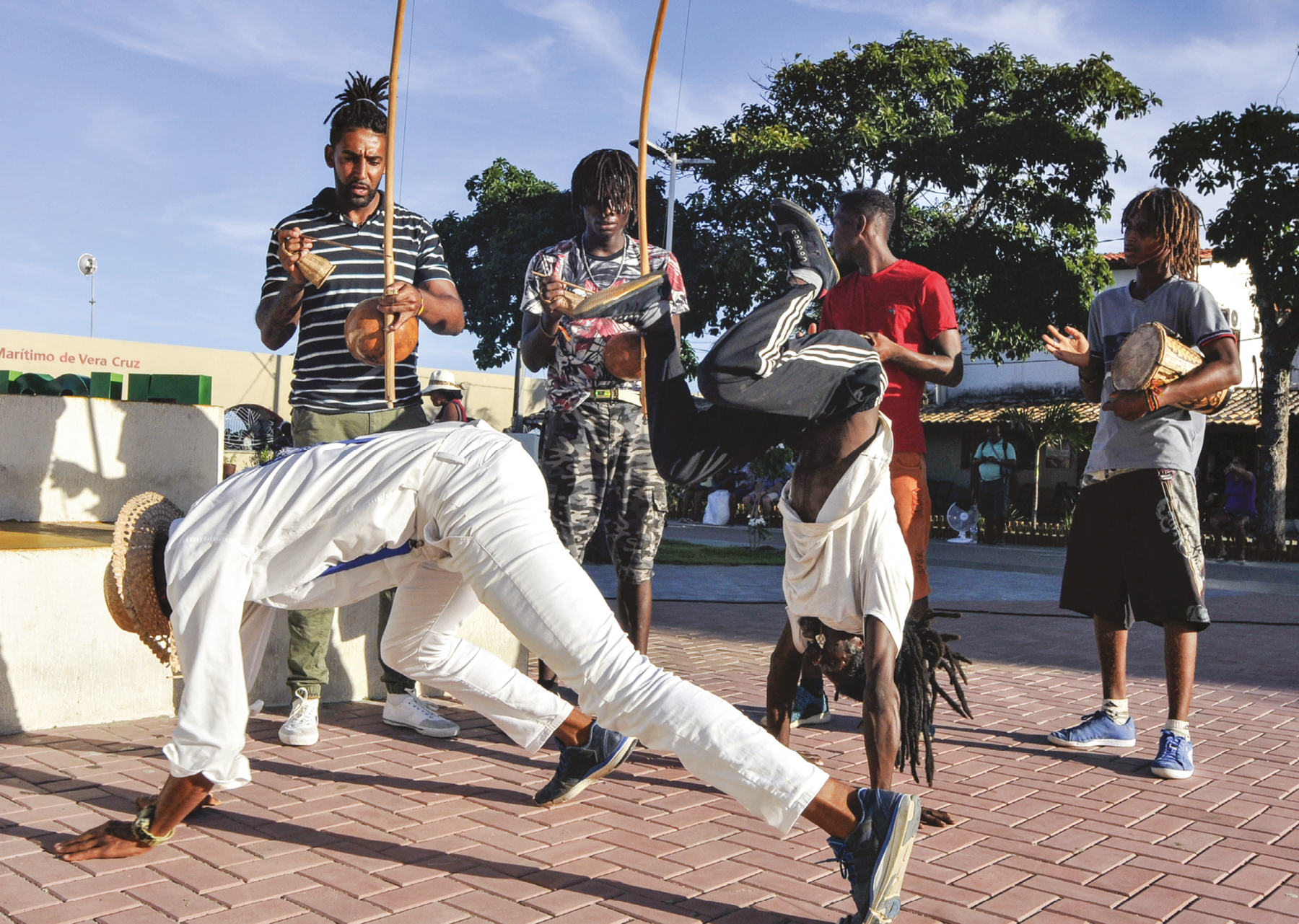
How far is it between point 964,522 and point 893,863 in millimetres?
19436

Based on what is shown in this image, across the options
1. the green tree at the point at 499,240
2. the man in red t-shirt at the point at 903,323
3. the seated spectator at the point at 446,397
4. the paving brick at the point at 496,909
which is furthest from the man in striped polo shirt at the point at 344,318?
the green tree at the point at 499,240

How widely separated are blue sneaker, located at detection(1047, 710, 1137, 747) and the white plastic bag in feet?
60.9

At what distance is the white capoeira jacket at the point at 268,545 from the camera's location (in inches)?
106

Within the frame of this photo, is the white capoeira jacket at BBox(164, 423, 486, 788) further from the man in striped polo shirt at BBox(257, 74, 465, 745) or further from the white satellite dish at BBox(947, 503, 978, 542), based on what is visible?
the white satellite dish at BBox(947, 503, 978, 542)

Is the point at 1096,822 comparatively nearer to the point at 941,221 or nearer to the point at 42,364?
the point at 941,221

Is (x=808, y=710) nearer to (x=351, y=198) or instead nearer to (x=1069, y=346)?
(x=1069, y=346)

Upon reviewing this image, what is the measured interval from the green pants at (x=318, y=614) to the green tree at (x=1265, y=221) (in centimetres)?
1706

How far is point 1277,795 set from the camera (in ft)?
12.8

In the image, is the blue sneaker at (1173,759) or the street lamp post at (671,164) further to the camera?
the street lamp post at (671,164)

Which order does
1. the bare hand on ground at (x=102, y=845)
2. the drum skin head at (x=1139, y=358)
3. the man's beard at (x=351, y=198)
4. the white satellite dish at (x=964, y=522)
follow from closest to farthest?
the bare hand on ground at (x=102, y=845) → the drum skin head at (x=1139, y=358) → the man's beard at (x=351, y=198) → the white satellite dish at (x=964, y=522)

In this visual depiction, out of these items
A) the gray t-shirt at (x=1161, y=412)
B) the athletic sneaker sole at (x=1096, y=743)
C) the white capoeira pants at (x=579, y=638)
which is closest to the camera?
the white capoeira pants at (x=579, y=638)

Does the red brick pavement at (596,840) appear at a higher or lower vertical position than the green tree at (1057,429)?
lower

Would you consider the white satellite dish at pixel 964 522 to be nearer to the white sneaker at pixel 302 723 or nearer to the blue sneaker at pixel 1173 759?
the blue sneaker at pixel 1173 759

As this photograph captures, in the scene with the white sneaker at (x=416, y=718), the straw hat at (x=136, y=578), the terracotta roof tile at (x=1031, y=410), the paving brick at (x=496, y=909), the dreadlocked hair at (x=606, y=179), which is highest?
the terracotta roof tile at (x=1031, y=410)
